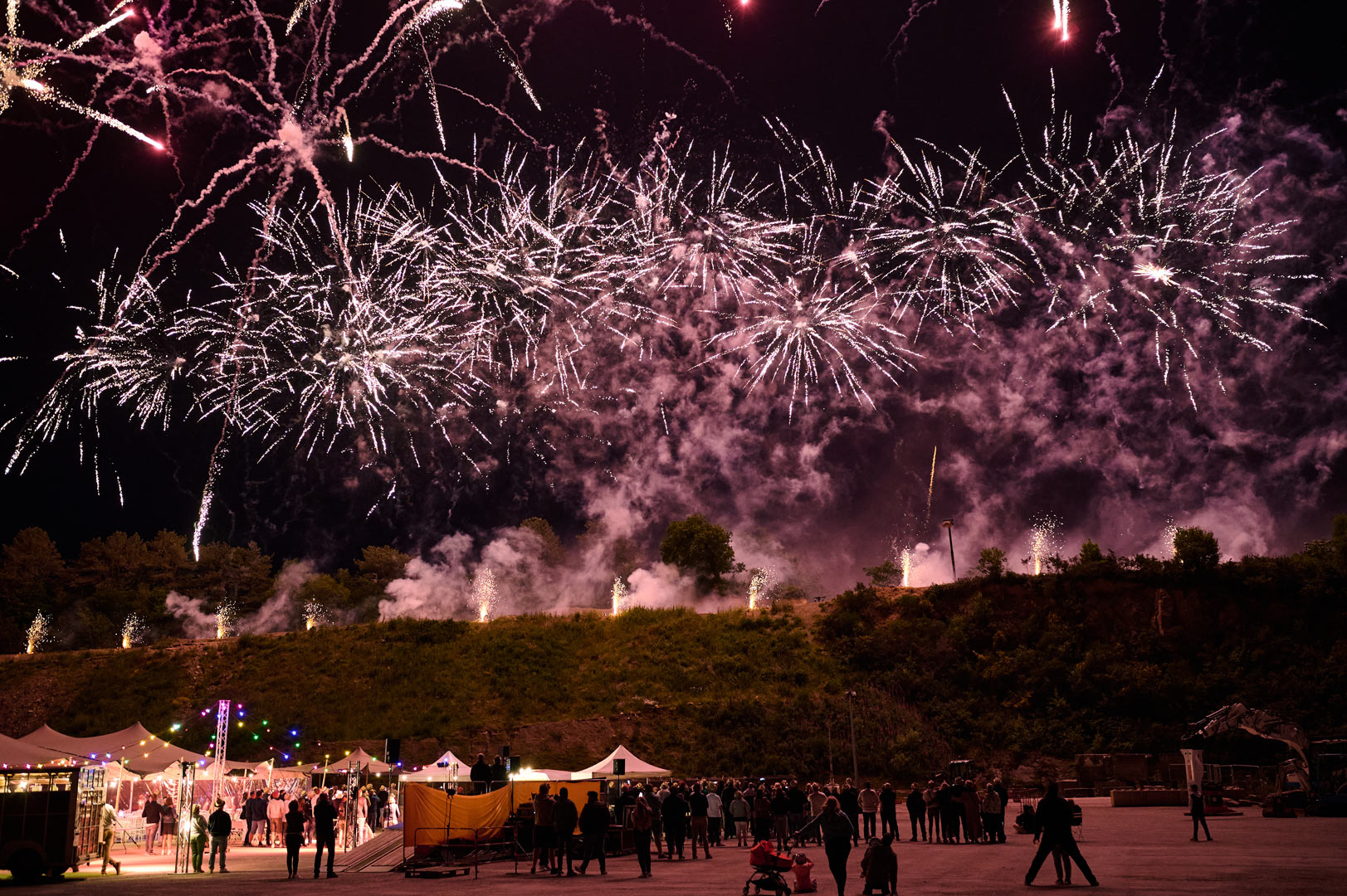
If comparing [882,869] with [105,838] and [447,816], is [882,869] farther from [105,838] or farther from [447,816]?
[105,838]

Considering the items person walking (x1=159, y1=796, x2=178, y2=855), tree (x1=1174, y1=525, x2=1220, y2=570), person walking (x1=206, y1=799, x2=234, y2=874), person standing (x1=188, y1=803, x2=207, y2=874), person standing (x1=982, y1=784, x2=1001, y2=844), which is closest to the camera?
person walking (x1=206, y1=799, x2=234, y2=874)

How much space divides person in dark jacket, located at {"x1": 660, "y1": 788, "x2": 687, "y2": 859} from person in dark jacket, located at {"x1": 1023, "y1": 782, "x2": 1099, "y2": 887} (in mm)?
8301

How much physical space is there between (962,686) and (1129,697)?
7.53m

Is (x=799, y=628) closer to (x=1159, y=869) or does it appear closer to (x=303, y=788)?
(x=303, y=788)

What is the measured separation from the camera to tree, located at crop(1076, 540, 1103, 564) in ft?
178

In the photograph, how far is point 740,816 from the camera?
23.9m

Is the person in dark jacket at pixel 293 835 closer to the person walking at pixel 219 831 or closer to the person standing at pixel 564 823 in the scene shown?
the person walking at pixel 219 831

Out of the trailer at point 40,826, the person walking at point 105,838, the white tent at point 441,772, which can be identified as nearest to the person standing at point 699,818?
the white tent at point 441,772

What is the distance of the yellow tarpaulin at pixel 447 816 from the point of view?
17.3 m

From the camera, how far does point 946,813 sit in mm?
21359

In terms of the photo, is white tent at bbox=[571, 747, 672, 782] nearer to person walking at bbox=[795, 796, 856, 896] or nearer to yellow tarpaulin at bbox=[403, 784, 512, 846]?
yellow tarpaulin at bbox=[403, 784, 512, 846]

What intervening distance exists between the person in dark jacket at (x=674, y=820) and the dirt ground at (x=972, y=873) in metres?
0.48

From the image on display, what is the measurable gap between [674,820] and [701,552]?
182 feet

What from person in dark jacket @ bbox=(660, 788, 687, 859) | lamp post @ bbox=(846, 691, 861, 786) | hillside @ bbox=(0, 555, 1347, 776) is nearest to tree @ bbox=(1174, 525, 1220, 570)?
hillside @ bbox=(0, 555, 1347, 776)
